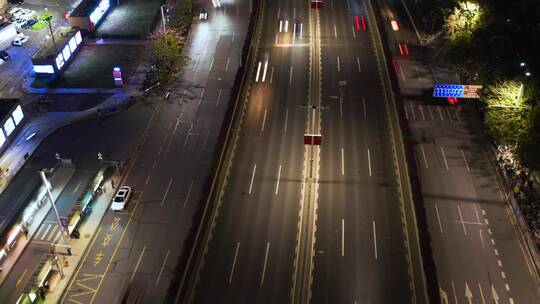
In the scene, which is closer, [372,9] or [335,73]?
[335,73]

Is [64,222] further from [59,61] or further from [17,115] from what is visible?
[59,61]

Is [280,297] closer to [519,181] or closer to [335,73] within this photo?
[519,181]

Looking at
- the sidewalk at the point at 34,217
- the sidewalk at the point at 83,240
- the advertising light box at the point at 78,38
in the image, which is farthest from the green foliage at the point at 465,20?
the advertising light box at the point at 78,38

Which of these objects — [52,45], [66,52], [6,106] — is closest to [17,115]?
[6,106]

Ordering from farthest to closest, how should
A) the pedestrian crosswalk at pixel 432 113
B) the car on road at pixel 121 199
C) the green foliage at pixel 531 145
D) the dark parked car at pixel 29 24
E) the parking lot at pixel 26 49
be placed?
the dark parked car at pixel 29 24
the parking lot at pixel 26 49
the pedestrian crosswalk at pixel 432 113
the car on road at pixel 121 199
the green foliage at pixel 531 145

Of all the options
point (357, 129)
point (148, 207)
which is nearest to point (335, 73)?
point (357, 129)

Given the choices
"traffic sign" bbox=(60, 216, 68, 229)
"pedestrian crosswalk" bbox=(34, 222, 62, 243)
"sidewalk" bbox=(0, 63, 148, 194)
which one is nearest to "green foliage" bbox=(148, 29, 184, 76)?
"sidewalk" bbox=(0, 63, 148, 194)

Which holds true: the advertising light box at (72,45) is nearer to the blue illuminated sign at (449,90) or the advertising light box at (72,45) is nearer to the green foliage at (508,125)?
the blue illuminated sign at (449,90)
